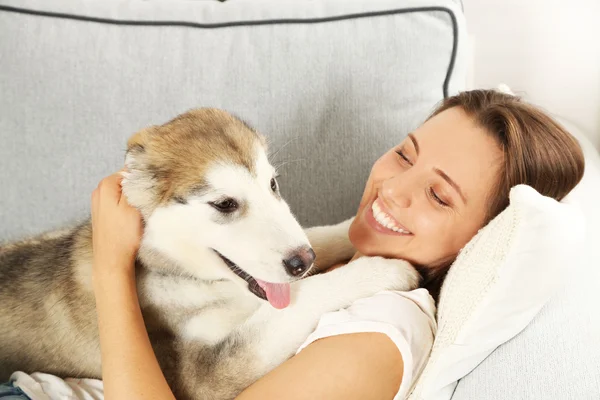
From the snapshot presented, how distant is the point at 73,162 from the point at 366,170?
3.06 feet

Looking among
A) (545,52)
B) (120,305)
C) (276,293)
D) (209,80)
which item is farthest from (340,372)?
(545,52)

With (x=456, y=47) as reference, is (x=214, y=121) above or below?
below

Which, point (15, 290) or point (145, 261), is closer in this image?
point (145, 261)

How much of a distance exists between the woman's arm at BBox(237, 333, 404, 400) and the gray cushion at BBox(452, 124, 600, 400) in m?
0.17

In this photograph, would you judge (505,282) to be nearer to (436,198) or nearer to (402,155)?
(436,198)

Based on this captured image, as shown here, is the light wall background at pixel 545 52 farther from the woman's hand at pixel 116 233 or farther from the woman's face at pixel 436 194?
the woman's hand at pixel 116 233

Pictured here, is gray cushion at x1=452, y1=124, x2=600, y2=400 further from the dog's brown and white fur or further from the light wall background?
the light wall background

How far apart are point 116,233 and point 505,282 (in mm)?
858

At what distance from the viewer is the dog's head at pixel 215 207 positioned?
1193 mm

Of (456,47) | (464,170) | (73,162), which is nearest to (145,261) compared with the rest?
(73,162)

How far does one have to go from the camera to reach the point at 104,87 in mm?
1701

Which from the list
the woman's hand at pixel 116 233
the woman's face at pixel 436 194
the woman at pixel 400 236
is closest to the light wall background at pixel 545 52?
the woman at pixel 400 236

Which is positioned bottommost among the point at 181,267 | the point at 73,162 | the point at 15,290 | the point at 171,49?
the point at 15,290

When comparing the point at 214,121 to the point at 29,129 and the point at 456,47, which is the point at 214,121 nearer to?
the point at 29,129
